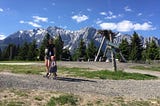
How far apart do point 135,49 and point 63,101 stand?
89.2 meters

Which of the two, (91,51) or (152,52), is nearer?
(152,52)

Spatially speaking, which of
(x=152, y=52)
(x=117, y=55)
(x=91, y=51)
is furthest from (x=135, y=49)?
(x=91, y=51)

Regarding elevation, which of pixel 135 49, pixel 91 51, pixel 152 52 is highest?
pixel 135 49

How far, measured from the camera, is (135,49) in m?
98.3

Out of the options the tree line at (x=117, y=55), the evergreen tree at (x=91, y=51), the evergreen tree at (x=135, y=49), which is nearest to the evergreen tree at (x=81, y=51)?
the tree line at (x=117, y=55)

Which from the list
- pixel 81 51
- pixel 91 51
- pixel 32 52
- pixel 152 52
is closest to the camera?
pixel 152 52

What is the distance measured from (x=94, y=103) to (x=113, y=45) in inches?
508

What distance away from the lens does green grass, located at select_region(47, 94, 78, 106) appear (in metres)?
10.4

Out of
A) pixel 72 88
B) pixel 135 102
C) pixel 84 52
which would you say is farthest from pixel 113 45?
pixel 84 52

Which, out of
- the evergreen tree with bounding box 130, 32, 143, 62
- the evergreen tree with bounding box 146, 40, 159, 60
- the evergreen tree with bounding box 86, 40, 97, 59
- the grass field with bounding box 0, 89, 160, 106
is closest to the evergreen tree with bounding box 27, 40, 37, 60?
the evergreen tree with bounding box 86, 40, 97, 59

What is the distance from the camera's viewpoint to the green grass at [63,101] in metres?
10.4

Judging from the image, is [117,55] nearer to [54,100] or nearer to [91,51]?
[91,51]

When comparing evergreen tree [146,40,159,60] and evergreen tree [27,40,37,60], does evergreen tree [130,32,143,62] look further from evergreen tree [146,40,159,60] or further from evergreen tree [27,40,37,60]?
evergreen tree [27,40,37,60]

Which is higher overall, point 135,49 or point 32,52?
point 135,49
